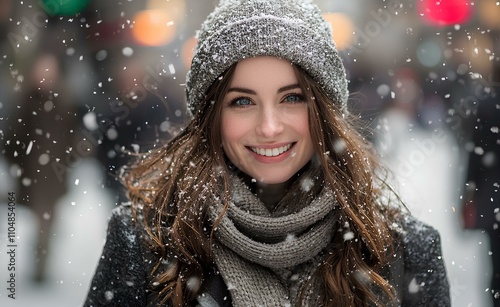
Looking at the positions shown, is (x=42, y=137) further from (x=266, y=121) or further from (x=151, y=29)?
(x=266, y=121)

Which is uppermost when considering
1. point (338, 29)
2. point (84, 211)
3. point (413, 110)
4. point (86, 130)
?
point (338, 29)

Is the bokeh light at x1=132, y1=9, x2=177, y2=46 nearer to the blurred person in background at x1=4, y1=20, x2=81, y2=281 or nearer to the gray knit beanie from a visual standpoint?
the blurred person in background at x1=4, y1=20, x2=81, y2=281

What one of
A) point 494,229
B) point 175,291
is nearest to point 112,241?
point 175,291

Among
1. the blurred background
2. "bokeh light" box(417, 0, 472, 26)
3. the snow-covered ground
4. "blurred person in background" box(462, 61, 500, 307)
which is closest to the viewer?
"blurred person in background" box(462, 61, 500, 307)

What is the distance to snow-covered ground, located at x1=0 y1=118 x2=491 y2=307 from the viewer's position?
19.0ft

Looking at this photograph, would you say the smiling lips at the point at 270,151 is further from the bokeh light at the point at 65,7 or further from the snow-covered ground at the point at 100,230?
the bokeh light at the point at 65,7

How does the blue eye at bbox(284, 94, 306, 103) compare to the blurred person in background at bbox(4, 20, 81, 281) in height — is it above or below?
above

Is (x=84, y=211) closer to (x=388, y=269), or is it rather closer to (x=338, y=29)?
(x=338, y=29)

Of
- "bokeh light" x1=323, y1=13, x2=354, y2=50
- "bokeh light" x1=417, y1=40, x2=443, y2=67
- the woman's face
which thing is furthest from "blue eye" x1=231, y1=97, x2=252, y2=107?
"bokeh light" x1=417, y1=40, x2=443, y2=67

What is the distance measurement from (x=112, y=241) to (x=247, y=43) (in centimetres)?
98

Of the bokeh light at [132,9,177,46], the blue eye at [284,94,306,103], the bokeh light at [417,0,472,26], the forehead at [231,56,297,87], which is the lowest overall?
the bokeh light at [132,9,177,46]

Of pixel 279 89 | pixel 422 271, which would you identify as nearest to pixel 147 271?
pixel 279 89

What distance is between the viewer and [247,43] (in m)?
2.86

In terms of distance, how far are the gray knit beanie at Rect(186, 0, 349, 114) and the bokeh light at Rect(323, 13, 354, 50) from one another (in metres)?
4.88
